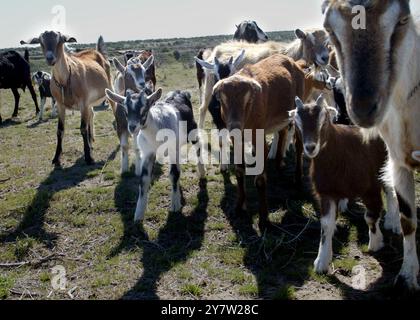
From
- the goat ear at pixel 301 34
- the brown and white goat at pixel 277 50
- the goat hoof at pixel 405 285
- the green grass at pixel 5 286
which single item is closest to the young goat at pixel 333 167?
the goat hoof at pixel 405 285

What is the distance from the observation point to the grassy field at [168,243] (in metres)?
5.05

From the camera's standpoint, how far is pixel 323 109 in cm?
520

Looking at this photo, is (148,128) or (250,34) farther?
(250,34)

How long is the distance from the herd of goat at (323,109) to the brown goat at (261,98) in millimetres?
16

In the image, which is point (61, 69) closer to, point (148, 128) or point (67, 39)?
point (67, 39)

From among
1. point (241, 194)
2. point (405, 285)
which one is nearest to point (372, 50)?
point (405, 285)

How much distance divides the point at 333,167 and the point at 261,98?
1.71 meters

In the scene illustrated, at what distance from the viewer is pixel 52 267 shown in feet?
18.7

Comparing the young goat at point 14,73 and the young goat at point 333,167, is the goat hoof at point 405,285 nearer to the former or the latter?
the young goat at point 333,167

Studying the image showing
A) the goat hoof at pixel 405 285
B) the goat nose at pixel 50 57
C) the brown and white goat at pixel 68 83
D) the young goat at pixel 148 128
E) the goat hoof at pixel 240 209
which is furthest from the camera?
the brown and white goat at pixel 68 83

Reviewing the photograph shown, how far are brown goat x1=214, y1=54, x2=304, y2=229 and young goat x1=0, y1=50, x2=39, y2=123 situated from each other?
11853mm

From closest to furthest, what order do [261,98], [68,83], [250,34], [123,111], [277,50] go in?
[261,98] → [123,111] → [68,83] → [277,50] → [250,34]
